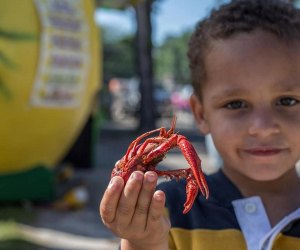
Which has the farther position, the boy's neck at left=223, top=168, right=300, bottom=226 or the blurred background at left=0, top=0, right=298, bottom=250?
the blurred background at left=0, top=0, right=298, bottom=250

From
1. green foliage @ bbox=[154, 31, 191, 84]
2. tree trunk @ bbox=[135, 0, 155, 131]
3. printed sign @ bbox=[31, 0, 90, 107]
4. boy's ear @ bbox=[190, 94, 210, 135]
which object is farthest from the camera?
green foliage @ bbox=[154, 31, 191, 84]

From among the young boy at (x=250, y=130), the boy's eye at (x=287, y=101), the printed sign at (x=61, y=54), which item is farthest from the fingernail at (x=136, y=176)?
the printed sign at (x=61, y=54)

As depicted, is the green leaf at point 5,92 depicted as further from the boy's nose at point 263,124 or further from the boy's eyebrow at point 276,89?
the boy's nose at point 263,124

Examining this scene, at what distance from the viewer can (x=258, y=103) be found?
4.67 ft

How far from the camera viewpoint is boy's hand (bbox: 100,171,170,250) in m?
1.08

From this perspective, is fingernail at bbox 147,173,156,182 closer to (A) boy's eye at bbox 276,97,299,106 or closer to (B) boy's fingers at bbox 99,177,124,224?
(B) boy's fingers at bbox 99,177,124,224

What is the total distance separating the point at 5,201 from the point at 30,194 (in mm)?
269

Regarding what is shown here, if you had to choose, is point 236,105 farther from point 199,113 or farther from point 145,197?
point 145,197

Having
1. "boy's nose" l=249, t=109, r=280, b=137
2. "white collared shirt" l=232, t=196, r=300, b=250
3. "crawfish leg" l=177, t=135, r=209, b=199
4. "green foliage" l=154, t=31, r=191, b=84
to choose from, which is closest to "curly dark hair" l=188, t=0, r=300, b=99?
"boy's nose" l=249, t=109, r=280, b=137

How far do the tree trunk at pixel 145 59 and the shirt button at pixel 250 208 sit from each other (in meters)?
11.5

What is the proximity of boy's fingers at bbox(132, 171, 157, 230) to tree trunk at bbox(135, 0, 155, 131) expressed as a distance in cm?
1181

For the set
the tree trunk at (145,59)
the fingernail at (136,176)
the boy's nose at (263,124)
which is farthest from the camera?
the tree trunk at (145,59)

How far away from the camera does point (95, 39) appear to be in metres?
6.29

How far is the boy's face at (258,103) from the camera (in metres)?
1.41
